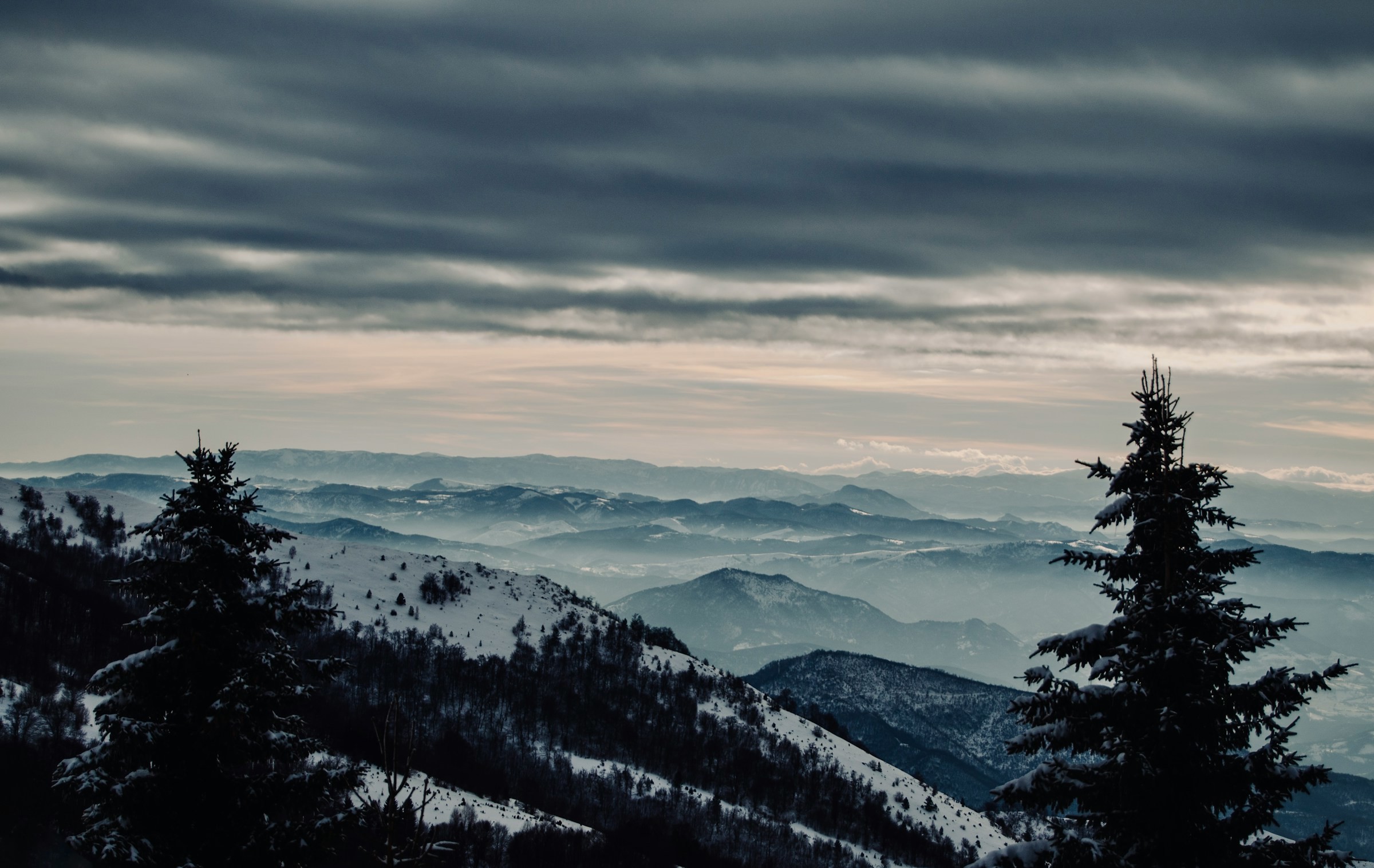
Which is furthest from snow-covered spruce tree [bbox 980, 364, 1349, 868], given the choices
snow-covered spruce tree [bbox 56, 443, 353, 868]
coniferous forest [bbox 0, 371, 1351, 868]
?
snow-covered spruce tree [bbox 56, 443, 353, 868]

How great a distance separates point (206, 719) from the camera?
1014 inches

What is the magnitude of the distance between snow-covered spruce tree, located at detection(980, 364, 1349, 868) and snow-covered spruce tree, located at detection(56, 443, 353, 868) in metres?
17.5

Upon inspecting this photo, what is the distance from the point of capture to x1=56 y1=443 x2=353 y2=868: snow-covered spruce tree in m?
25.8

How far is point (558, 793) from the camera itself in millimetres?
187625

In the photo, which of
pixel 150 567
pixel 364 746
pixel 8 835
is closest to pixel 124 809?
pixel 150 567

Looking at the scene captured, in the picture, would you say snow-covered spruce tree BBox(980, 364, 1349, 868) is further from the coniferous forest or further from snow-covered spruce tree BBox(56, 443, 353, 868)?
snow-covered spruce tree BBox(56, 443, 353, 868)

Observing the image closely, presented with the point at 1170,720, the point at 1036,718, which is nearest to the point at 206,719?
the point at 1036,718

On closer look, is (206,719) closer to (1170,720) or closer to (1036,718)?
(1036,718)

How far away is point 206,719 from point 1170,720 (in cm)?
2245

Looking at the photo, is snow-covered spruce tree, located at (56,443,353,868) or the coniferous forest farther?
snow-covered spruce tree, located at (56,443,353,868)

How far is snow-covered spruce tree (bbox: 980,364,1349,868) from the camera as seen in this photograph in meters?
23.1

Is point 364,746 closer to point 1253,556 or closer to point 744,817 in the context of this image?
point 744,817

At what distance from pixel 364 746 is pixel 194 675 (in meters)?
136

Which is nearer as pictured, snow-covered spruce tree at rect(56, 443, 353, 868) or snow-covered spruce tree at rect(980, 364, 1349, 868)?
snow-covered spruce tree at rect(980, 364, 1349, 868)
